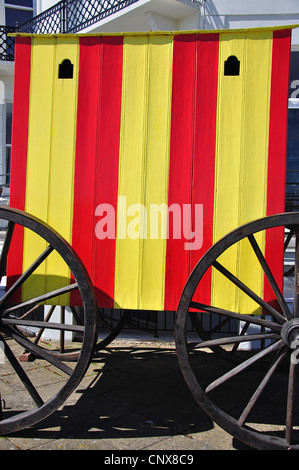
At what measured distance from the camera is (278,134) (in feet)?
10.8

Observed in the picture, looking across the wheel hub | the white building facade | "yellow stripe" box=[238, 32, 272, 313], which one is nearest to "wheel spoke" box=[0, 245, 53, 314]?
"yellow stripe" box=[238, 32, 272, 313]

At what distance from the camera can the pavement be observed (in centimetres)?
319

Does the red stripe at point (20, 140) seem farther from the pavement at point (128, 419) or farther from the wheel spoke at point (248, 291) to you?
the wheel spoke at point (248, 291)

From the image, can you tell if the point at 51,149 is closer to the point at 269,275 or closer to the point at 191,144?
the point at 191,144

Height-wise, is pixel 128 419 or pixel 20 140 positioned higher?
pixel 20 140

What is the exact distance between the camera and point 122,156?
3.46m

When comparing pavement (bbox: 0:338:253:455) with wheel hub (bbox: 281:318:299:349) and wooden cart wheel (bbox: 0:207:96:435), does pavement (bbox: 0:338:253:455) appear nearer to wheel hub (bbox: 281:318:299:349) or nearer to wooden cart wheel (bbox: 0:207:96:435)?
wooden cart wheel (bbox: 0:207:96:435)

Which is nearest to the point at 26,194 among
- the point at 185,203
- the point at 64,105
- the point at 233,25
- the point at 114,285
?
the point at 64,105

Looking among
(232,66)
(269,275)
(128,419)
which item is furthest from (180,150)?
(128,419)

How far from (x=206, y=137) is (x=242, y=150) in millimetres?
285

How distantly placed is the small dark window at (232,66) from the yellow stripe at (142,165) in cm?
43

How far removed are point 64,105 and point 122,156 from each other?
0.62m

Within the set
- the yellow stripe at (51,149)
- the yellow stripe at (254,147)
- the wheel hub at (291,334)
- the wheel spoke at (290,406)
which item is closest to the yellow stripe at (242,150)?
the yellow stripe at (254,147)

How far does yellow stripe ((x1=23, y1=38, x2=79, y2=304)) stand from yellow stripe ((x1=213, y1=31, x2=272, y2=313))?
1160 millimetres
